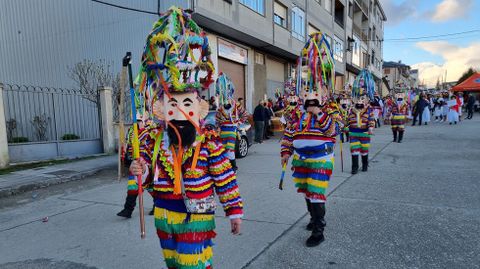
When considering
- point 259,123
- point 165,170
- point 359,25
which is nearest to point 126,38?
point 259,123

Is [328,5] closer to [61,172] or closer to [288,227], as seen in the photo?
[61,172]

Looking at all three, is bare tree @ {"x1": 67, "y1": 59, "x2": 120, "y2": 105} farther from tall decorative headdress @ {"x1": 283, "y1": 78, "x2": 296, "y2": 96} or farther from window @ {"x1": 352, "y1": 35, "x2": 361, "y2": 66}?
window @ {"x1": 352, "y1": 35, "x2": 361, "y2": 66}

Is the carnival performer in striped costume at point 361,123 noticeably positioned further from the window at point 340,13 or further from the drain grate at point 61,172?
the window at point 340,13

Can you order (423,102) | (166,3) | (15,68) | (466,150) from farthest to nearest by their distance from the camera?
(423,102)
(15,68)
(166,3)
(466,150)

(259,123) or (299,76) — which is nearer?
(299,76)

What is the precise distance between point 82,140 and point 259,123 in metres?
6.75

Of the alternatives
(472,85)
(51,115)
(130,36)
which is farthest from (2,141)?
(472,85)

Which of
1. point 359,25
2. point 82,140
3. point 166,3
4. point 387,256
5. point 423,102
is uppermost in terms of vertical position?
point 359,25

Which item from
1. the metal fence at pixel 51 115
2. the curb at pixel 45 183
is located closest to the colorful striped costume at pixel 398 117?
the curb at pixel 45 183

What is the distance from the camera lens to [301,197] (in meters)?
5.61

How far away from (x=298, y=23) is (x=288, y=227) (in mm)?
19006

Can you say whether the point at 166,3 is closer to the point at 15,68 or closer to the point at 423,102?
the point at 15,68

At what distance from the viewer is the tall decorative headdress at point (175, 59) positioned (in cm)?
235

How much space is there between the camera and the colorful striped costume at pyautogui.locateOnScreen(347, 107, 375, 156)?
7.39m
